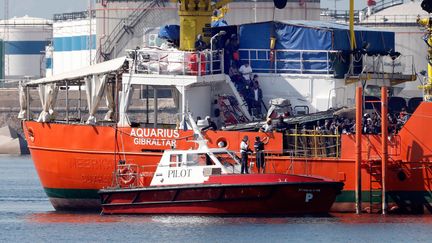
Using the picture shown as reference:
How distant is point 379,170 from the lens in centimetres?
4272

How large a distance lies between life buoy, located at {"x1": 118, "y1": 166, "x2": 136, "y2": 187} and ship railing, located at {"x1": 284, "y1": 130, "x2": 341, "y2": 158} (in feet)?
14.5

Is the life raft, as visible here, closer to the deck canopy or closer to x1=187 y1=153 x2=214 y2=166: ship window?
x1=187 y1=153 x2=214 y2=166: ship window

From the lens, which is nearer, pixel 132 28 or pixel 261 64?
pixel 261 64

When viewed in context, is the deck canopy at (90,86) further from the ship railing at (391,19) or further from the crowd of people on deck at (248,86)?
the ship railing at (391,19)

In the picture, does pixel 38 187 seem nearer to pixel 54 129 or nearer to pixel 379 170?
pixel 54 129

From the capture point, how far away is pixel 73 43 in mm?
105875

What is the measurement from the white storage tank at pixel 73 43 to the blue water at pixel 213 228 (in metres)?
55.1

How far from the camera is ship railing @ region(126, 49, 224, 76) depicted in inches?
1790

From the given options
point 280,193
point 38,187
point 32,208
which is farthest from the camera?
point 38,187

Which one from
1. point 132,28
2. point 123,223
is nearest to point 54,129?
point 123,223

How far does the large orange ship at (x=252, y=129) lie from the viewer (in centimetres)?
4262

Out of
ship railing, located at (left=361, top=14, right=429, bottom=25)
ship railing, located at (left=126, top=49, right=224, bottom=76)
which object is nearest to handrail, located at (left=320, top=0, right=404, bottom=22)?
ship railing, located at (left=361, top=14, right=429, bottom=25)

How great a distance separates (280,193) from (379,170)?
3.08 meters

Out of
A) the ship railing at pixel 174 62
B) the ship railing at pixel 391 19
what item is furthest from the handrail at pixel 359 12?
the ship railing at pixel 174 62
